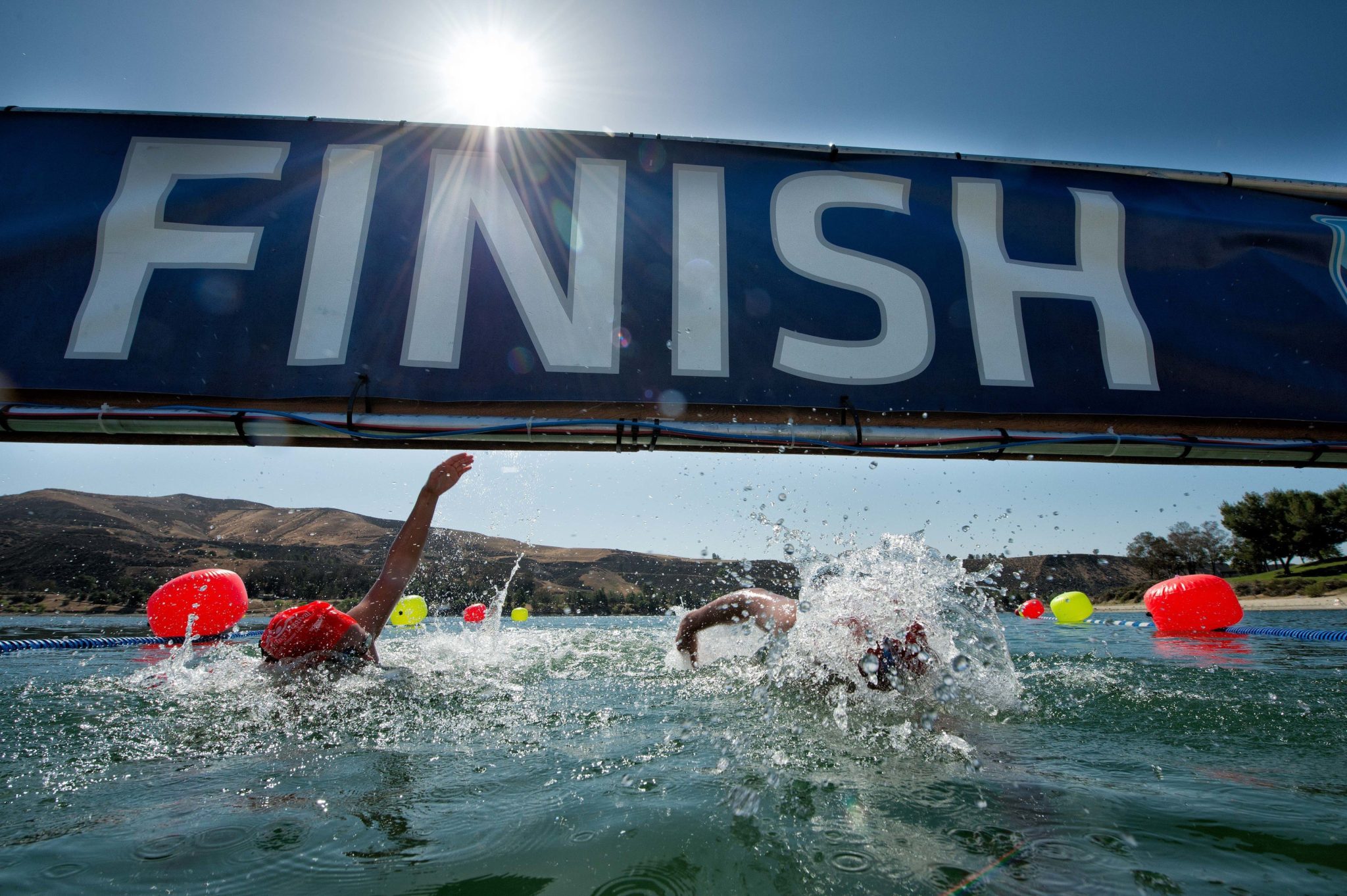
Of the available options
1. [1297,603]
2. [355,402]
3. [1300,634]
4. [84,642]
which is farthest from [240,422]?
[1297,603]

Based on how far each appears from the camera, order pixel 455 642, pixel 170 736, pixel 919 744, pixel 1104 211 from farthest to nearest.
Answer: pixel 455 642, pixel 1104 211, pixel 170 736, pixel 919 744

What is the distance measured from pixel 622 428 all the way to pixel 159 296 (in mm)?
2672

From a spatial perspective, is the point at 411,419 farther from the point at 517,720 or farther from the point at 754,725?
the point at 754,725

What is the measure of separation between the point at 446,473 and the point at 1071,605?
539 inches

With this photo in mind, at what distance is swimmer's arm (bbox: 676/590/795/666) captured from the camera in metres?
3.55

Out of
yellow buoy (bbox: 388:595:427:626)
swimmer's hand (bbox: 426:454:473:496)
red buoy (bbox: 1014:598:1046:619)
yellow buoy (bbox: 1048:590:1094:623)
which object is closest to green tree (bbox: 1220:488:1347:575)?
red buoy (bbox: 1014:598:1046:619)

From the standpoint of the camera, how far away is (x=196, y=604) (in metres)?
7.28

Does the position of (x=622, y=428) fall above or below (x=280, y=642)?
above

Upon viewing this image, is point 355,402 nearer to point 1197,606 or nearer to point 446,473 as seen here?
point 446,473

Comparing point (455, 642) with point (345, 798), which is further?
point (455, 642)

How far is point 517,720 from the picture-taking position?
2678 mm

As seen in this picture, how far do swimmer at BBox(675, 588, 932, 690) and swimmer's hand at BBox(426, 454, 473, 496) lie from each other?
1.71 metres

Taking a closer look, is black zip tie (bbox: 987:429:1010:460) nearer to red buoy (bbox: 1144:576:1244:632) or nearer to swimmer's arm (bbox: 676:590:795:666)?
swimmer's arm (bbox: 676:590:795:666)

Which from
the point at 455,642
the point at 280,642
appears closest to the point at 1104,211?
the point at 280,642
